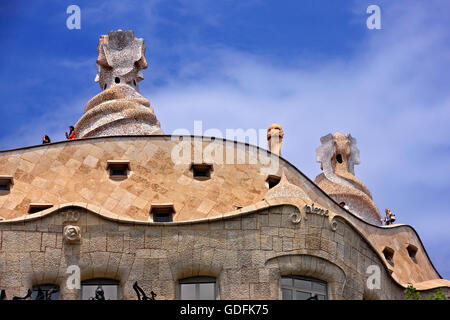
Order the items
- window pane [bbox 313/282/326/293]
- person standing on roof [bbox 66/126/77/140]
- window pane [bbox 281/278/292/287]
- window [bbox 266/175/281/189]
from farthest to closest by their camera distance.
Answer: person standing on roof [bbox 66/126/77/140] < window [bbox 266/175/281/189] < window pane [bbox 313/282/326/293] < window pane [bbox 281/278/292/287]

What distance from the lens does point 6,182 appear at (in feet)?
99.6

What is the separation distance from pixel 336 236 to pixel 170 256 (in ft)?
13.9

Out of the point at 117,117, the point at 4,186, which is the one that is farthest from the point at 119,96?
the point at 4,186

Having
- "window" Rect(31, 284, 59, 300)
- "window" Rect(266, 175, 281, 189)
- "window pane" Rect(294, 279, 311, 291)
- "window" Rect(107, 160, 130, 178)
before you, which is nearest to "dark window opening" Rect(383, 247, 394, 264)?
"window" Rect(266, 175, 281, 189)

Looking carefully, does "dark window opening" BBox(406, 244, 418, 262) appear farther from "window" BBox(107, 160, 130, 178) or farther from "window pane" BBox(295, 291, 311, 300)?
"window" BBox(107, 160, 130, 178)

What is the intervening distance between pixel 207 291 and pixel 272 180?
551 cm

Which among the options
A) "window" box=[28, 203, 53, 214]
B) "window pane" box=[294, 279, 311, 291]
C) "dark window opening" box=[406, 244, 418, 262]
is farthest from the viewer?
"dark window opening" box=[406, 244, 418, 262]

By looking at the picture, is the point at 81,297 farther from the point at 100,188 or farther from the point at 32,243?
the point at 100,188

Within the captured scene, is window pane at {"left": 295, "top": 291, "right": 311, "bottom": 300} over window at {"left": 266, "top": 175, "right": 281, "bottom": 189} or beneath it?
beneath

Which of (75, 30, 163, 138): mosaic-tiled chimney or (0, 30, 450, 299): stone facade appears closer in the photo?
(0, 30, 450, 299): stone facade

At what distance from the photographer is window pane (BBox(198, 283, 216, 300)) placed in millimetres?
26719

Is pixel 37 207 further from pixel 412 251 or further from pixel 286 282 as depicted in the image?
pixel 412 251

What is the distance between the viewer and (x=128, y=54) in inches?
1463
